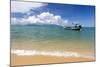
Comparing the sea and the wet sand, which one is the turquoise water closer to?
the sea

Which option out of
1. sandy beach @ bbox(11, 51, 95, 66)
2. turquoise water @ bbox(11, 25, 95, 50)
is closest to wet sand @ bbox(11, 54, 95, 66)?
sandy beach @ bbox(11, 51, 95, 66)

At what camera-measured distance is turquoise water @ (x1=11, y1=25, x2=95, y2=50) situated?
2.27m

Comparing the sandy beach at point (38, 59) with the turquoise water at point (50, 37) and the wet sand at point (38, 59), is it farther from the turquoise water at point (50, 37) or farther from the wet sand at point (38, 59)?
the turquoise water at point (50, 37)

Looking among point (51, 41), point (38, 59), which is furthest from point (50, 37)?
point (38, 59)

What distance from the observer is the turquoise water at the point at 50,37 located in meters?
2.27

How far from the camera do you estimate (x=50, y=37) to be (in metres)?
2.41

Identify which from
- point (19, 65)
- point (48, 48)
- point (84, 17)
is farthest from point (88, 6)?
point (19, 65)

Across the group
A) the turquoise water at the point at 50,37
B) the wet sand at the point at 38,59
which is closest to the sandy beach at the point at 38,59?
the wet sand at the point at 38,59

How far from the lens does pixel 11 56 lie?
7.30 feet

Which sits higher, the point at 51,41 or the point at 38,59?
the point at 51,41

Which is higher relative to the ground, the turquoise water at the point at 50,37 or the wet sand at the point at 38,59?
the turquoise water at the point at 50,37

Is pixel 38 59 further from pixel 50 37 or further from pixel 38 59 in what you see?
pixel 50 37
